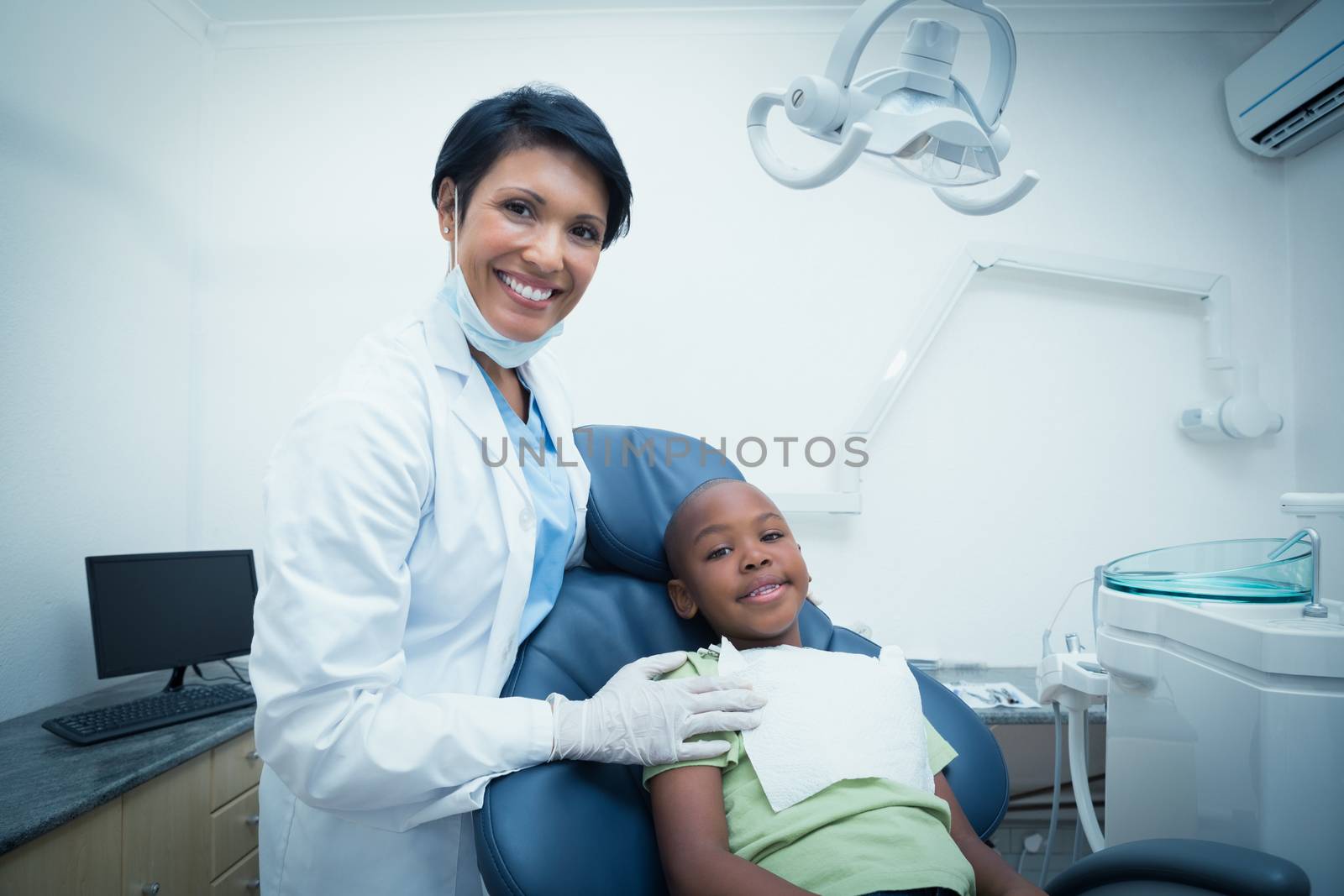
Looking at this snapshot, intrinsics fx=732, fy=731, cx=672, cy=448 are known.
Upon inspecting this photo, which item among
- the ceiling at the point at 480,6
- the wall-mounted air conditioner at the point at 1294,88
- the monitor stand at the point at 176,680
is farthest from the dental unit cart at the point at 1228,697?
the monitor stand at the point at 176,680

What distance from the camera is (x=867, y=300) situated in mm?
2150

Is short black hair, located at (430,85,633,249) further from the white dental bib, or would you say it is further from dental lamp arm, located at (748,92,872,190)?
the white dental bib

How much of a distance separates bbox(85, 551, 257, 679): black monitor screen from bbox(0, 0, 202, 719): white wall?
0.19 m

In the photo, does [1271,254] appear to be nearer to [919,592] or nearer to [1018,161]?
[1018,161]

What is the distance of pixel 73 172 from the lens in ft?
6.04

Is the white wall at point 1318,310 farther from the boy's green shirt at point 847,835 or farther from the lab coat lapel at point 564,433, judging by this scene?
the lab coat lapel at point 564,433

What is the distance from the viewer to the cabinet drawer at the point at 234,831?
5.36 feet

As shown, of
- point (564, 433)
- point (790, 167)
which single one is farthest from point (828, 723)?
point (790, 167)

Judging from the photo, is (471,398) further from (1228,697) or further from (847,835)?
(1228,697)

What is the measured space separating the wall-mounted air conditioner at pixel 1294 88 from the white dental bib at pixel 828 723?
193 centimetres

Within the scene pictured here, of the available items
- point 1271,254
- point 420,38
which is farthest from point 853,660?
point 420,38

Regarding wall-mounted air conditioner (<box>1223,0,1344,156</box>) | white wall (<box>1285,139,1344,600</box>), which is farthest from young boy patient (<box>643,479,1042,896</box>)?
wall-mounted air conditioner (<box>1223,0,1344,156</box>)

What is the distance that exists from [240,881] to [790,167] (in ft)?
6.49

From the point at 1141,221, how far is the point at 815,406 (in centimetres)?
112
